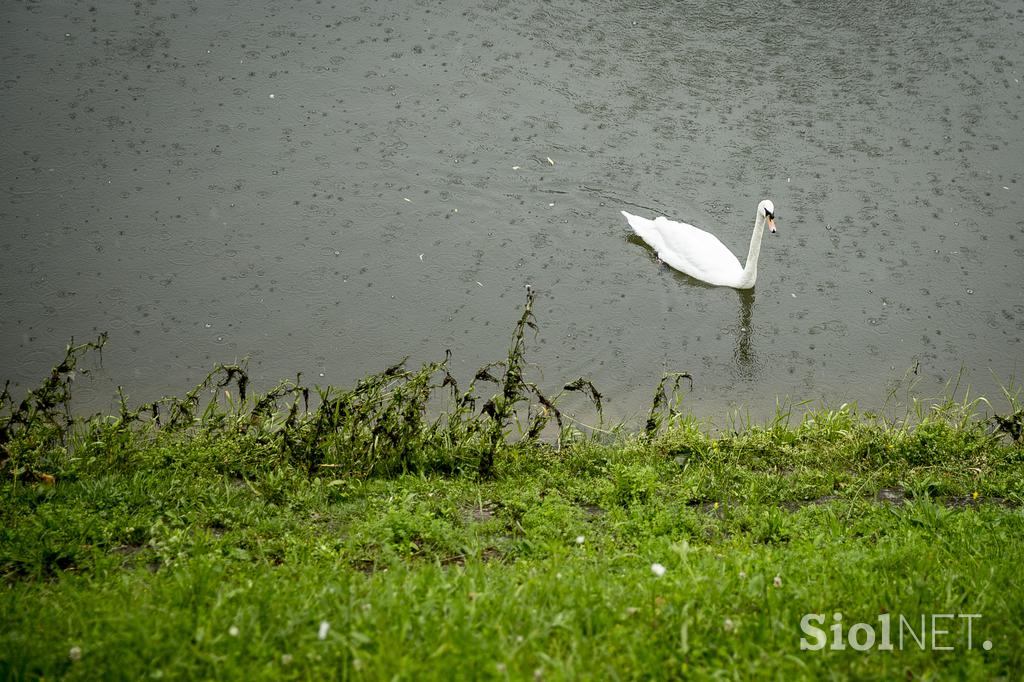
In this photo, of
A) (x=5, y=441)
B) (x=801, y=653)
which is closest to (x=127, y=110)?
(x=5, y=441)

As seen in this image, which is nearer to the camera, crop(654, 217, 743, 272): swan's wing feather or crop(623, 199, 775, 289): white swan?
crop(623, 199, 775, 289): white swan

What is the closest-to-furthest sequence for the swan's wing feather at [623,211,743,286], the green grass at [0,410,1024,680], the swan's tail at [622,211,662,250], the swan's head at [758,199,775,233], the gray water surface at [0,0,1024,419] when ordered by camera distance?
the green grass at [0,410,1024,680], the gray water surface at [0,0,1024,419], the swan's head at [758,199,775,233], the swan's wing feather at [623,211,743,286], the swan's tail at [622,211,662,250]

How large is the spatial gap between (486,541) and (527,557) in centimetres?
22

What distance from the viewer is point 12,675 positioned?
2543 mm

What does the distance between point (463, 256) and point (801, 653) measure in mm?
4064

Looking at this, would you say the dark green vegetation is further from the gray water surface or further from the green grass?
the gray water surface

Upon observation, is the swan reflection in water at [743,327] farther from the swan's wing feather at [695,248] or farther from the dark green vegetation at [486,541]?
the dark green vegetation at [486,541]

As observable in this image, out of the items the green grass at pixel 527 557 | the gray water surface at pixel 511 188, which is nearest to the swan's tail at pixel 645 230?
the gray water surface at pixel 511 188

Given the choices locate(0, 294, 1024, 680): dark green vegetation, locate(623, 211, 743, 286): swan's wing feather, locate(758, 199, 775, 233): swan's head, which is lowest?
locate(0, 294, 1024, 680): dark green vegetation

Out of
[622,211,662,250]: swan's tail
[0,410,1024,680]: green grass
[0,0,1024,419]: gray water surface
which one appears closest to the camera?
[0,410,1024,680]: green grass

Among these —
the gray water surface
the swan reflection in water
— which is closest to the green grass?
the swan reflection in water

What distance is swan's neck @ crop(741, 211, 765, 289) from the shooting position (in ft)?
20.3

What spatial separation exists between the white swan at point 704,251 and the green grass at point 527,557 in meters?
1.54

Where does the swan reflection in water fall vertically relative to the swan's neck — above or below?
below
